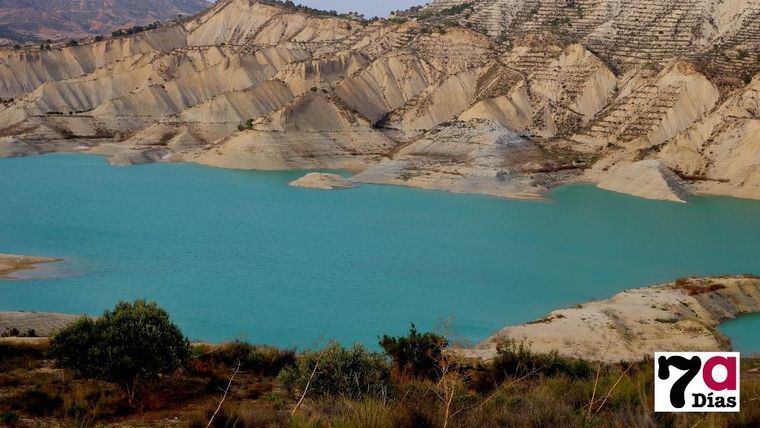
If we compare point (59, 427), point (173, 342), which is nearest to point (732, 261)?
point (173, 342)

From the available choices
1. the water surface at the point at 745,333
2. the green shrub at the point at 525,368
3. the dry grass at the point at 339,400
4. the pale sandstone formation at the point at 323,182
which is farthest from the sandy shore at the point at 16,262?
the water surface at the point at 745,333

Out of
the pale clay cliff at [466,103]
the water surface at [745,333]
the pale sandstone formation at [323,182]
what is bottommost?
the water surface at [745,333]

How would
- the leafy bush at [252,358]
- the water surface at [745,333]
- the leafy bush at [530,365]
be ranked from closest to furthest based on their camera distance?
1. the leafy bush at [530,365]
2. the leafy bush at [252,358]
3. the water surface at [745,333]

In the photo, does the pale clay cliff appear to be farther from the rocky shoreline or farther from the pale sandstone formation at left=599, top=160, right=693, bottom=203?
the rocky shoreline

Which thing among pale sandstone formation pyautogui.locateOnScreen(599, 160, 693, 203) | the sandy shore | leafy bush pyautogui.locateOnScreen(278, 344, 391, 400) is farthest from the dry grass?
pale sandstone formation pyautogui.locateOnScreen(599, 160, 693, 203)

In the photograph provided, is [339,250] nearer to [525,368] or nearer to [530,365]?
[530,365]

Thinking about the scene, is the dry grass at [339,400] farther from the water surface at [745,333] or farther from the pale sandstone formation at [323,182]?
the pale sandstone formation at [323,182]

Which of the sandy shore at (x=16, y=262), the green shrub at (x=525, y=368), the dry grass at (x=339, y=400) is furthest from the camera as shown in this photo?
the sandy shore at (x=16, y=262)
